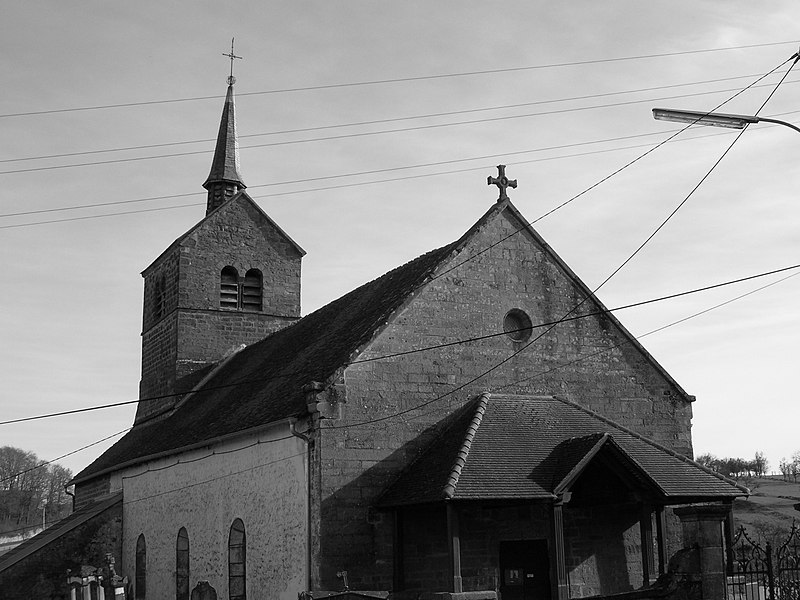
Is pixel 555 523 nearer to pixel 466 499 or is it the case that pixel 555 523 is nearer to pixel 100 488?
pixel 466 499

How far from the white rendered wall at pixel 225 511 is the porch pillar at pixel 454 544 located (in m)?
3.12

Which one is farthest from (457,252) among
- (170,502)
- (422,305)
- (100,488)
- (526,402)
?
(100,488)

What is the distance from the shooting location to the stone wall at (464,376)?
62.5ft

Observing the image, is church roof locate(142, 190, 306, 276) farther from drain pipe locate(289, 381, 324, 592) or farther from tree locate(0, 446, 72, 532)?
tree locate(0, 446, 72, 532)

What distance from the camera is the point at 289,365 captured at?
955 inches

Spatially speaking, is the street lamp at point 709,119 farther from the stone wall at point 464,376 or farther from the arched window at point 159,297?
the arched window at point 159,297

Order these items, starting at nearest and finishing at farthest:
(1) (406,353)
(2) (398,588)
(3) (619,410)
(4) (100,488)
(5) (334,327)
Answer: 1. (2) (398,588)
2. (1) (406,353)
3. (3) (619,410)
4. (5) (334,327)
5. (4) (100,488)

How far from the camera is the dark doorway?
1927cm

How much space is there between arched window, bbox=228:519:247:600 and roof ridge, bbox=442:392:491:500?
19.7ft

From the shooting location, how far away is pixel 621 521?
20.6 metres

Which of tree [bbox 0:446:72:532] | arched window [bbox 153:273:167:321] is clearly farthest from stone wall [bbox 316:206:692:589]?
tree [bbox 0:446:72:532]

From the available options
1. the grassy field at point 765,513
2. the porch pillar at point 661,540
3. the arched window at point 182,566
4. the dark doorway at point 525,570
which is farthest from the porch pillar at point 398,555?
the grassy field at point 765,513

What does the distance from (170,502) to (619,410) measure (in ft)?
38.3

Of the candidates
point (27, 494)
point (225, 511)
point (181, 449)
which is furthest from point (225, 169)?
point (27, 494)
